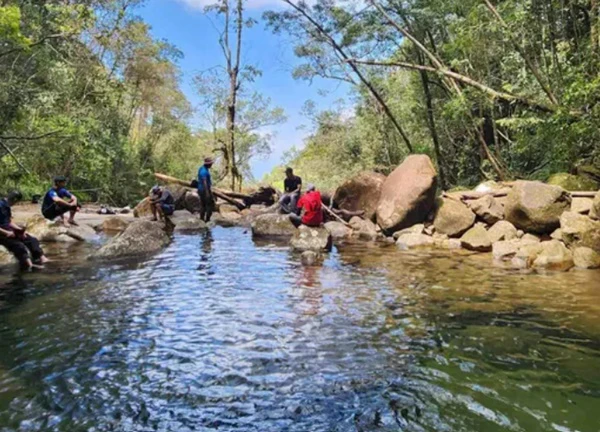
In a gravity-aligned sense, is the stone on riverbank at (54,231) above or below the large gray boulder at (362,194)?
below

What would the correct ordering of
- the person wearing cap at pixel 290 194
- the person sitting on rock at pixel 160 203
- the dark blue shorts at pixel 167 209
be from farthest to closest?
the person wearing cap at pixel 290 194
the dark blue shorts at pixel 167 209
the person sitting on rock at pixel 160 203

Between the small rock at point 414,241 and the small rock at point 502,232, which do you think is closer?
the small rock at point 502,232

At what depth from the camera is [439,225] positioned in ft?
44.4

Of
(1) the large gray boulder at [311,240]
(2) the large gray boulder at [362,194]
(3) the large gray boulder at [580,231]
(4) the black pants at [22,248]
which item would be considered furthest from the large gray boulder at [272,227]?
(3) the large gray boulder at [580,231]

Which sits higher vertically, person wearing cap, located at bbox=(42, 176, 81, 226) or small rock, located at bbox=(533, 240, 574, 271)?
person wearing cap, located at bbox=(42, 176, 81, 226)

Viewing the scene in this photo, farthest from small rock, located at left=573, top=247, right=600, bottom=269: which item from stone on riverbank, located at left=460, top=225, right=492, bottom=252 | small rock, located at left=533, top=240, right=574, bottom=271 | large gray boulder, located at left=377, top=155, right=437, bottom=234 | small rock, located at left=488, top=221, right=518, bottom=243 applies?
large gray boulder, located at left=377, top=155, right=437, bottom=234

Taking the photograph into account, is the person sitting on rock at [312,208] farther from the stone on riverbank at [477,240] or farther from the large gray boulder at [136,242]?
the stone on riverbank at [477,240]

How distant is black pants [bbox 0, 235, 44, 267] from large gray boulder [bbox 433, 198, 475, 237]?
9.89 m

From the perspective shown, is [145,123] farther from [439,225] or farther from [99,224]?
[439,225]

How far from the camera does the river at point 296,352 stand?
3.47 m

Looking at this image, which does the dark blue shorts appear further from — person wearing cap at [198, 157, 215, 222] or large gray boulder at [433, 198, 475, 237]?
large gray boulder at [433, 198, 475, 237]

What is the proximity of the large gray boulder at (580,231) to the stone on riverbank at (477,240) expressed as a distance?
5.83 feet

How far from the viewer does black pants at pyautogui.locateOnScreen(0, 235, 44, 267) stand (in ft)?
27.7

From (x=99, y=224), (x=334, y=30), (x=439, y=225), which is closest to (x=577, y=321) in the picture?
(x=439, y=225)
